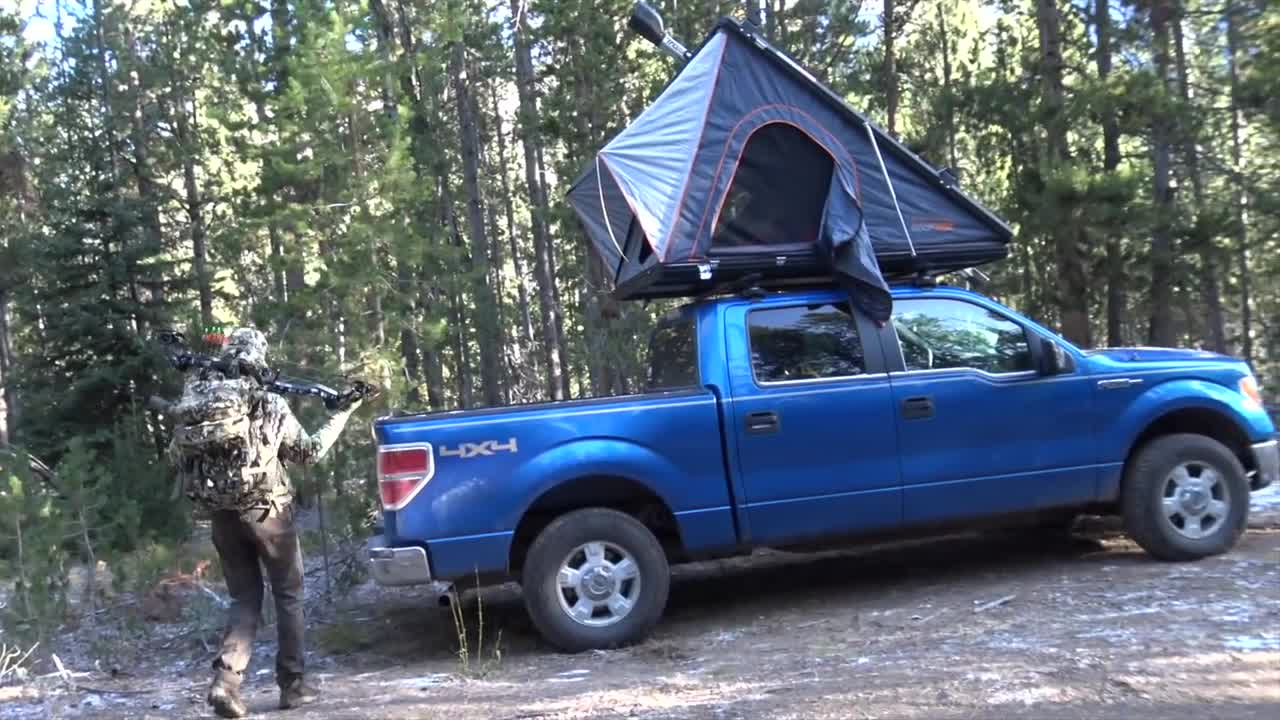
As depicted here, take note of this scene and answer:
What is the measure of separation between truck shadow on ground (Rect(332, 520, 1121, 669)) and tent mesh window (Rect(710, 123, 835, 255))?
2367mm

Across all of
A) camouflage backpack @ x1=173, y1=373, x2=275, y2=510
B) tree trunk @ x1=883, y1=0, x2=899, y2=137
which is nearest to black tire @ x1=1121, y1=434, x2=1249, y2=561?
camouflage backpack @ x1=173, y1=373, x2=275, y2=510

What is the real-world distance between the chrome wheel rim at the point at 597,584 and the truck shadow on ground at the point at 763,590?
0.40 metres

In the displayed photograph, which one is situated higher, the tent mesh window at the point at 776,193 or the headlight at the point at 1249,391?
the tent mesh window at the point at 776,193

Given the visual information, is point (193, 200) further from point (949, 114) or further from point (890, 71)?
point (949, 114)

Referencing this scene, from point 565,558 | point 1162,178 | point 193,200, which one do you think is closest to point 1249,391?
point 565,558

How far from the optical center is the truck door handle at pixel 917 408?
252 inches

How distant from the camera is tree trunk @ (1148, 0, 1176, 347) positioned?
38.7ft

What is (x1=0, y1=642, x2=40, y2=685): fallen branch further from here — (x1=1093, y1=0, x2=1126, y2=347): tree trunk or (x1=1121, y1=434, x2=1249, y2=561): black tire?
(x1=1093, y1=0, x2=1126, y2=347): tree trunk

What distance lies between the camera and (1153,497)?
662 centimetres

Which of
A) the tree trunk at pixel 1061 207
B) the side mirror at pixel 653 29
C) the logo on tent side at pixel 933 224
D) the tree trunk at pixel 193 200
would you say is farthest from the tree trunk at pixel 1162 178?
the tree trunk at pixel 193 200

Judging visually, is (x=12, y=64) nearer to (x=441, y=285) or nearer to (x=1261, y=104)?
(x=441, y=285)

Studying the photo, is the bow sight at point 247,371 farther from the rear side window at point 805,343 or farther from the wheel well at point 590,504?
the rear side window at point 805,343

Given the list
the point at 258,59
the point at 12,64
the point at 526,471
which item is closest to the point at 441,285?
the point at 258,59

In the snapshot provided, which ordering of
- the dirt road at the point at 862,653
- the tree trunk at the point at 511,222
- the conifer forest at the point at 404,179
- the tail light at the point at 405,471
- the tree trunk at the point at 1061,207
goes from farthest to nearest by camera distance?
the tree trunk at the point at 511,222 → the tree trunk at the point at 1061,207 → the conifer forest at the point at 404,179 → the tail light at the point at 405,471 → the dirt road at the point at 862,653
